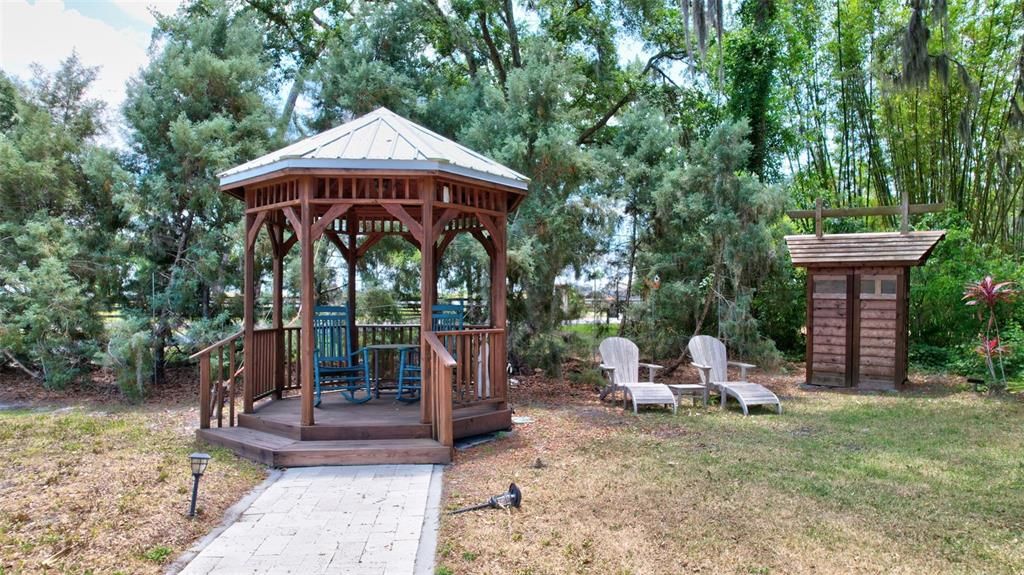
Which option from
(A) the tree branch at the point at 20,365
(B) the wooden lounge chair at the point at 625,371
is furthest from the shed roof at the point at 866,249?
(A) the tree branch at the point at 20,365

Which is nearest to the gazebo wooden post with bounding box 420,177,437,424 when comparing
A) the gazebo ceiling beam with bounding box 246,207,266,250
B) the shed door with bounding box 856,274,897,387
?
the gazebo ceiling beam with bounding box 246,207,266,250

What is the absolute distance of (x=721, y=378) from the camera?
8469 mm

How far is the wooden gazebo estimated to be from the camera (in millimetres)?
5355

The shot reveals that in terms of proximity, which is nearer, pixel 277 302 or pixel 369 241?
pixel 277 302

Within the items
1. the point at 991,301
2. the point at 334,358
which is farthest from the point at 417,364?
the point at 991,301

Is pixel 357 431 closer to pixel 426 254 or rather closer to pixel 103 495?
pixel 426 254

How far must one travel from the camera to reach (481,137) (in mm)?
10156

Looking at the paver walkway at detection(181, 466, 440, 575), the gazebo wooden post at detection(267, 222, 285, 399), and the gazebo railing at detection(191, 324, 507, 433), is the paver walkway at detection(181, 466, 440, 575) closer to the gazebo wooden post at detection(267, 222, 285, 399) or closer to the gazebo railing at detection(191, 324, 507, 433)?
the gazebo railing at detection(191, 324, 507, 433)

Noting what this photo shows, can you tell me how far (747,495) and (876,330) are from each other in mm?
6318

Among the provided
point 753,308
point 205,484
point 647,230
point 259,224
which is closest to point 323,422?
point 205,484

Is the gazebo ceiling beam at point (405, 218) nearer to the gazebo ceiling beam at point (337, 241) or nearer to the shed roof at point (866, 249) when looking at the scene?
the gazebo ceiling beam at point (337, 241)

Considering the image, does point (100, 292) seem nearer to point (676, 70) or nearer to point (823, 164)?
point (676, 70)

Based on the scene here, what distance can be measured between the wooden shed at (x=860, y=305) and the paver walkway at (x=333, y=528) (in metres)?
7.21

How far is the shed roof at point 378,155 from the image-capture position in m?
5.36
